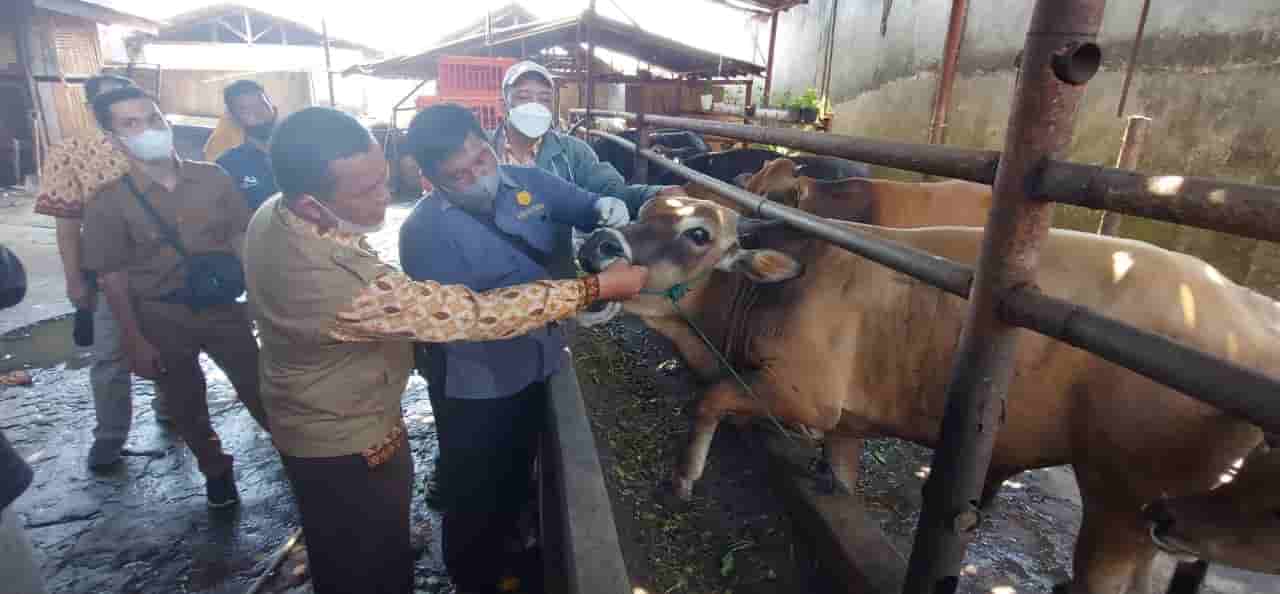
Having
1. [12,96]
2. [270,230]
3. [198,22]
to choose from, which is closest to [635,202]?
[270,230]

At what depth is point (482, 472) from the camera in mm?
2658

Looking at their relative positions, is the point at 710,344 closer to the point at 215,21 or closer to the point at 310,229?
the point at 310,229

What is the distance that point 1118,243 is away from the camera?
90.7 inches

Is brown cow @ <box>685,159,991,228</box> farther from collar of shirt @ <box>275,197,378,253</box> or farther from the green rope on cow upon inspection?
collar of shirt @ <box>275,197,378,253</box>

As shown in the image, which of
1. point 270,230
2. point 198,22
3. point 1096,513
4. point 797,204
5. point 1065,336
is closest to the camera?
point 1065,336

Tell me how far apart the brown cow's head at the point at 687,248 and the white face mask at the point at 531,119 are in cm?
139

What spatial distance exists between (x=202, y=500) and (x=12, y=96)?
14.7 metres

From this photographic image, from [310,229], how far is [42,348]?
5.49 m

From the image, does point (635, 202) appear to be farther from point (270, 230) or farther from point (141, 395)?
point (141, 395)

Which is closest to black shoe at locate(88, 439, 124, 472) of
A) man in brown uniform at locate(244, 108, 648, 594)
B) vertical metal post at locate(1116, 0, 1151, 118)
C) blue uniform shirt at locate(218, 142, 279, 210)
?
blue uniform shirt at locate(218, 142, 279, 210)

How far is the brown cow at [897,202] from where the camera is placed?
15.3 ft

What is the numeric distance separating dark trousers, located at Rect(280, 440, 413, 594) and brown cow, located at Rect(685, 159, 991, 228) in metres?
3.02

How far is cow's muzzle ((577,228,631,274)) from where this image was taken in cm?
262

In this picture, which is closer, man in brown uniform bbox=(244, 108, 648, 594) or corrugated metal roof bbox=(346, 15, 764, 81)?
man in brown uniform bbox=(244, 108, 648, 594)
